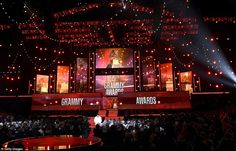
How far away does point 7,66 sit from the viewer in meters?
19.9

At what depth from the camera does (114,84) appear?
20969 millimetres

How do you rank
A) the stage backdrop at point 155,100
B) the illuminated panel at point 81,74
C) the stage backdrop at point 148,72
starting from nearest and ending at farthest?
the stage backdrop at point 155,100 → the stage backdrop at point 148,72 → the illuminated panel at point 81,74

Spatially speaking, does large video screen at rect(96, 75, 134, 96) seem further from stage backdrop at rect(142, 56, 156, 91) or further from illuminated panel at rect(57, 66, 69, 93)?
illuminated panel at rect(57, 66, 69, 93)

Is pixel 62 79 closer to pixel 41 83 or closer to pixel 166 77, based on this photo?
pixel 41 83

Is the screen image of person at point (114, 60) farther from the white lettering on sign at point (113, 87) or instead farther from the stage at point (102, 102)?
the stage at point (102, 102)

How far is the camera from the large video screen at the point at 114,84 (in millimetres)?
20828

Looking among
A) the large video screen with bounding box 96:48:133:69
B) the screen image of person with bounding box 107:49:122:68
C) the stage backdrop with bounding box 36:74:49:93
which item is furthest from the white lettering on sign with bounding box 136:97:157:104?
the stage backdrop with bounding box 36:74:49:93

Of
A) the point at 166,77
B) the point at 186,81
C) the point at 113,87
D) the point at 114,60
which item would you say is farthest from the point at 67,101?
the point at 186,81

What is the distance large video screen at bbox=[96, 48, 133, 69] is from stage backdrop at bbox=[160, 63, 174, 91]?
2.52 meters

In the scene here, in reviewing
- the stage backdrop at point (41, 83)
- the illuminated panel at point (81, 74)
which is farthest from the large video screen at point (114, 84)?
the stage backdrop at point (41, 83)

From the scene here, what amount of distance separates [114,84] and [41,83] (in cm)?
526

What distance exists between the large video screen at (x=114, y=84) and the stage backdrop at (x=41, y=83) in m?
3.70

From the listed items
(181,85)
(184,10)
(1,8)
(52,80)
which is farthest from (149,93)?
(1,8)

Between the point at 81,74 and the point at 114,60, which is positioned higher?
the point at 114,60
